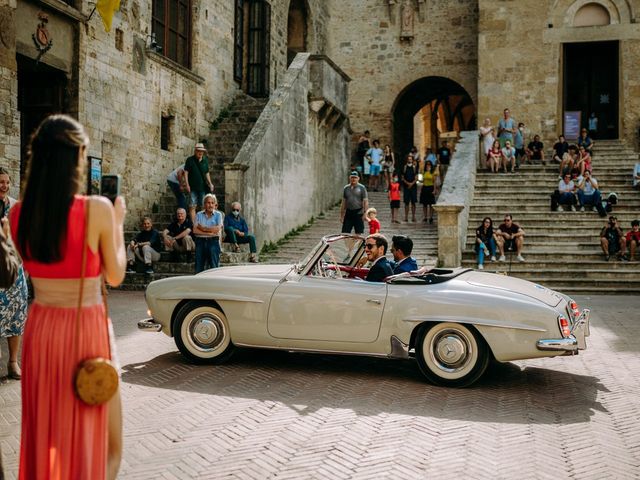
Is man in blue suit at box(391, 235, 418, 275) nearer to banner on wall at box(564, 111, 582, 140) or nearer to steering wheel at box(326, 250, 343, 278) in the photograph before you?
steering wheel at box(326, 250, 343, 278)

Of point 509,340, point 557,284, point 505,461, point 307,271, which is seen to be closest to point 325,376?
point 307,271

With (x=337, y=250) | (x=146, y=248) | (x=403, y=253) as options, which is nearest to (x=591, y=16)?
(x=146, y=248)

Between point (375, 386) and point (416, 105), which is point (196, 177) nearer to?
point (375, 386)

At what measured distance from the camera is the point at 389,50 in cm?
3005

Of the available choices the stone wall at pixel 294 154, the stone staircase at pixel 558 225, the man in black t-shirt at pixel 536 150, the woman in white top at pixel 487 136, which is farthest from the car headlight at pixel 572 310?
the man in black t-shirt at pixel 536 150

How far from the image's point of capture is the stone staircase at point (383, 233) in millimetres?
15781

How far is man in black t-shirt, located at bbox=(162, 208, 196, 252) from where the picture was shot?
47.4 ft

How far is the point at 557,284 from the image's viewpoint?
1485 cm

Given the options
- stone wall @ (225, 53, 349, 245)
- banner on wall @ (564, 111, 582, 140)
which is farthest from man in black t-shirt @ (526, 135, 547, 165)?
stone wall @ (225, 53, 349, 245)

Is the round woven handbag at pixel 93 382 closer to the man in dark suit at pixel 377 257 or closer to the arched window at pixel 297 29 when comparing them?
the man in dark suit at pixel 377 257

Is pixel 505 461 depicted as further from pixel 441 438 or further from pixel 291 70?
pixel 291 70

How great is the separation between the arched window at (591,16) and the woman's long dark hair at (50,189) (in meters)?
25.1

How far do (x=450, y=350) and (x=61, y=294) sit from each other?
13.5ft

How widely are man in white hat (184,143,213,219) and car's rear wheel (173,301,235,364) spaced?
7826mm
